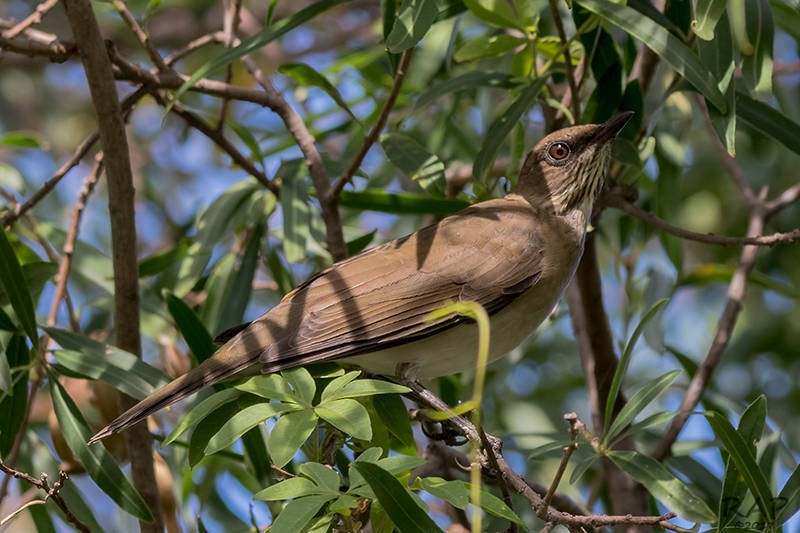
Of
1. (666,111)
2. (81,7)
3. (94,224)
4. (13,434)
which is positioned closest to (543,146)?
(666,111)

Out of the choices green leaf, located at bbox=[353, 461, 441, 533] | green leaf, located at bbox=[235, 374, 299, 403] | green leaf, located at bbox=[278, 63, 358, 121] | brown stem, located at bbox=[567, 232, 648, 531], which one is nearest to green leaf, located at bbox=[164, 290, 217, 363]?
green leaf, located at bbox=[235, 374, 299, 403]

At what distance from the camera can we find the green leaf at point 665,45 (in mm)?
3217

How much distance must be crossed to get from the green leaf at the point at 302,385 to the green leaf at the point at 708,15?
149 centimetres

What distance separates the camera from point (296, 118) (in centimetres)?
417

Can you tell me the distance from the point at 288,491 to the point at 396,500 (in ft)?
0.82

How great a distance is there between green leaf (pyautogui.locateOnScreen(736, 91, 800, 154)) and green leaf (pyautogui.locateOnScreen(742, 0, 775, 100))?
0.15 metres

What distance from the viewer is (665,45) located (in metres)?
3.24

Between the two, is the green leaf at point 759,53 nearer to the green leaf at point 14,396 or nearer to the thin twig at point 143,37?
the thin twig at point 143,37

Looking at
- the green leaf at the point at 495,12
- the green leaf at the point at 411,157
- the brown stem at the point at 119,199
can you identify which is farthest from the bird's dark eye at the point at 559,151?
the brown stem at the point at 119,199

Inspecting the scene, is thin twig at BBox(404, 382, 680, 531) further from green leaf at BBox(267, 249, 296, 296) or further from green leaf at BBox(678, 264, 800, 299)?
green leaf at BBox(678, 264, 800, 299)

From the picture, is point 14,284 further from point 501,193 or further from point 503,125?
point 501,193

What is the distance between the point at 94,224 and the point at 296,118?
10.2ft

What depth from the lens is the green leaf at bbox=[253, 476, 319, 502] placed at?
8.00ft

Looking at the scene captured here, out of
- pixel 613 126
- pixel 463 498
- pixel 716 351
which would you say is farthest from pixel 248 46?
pixel 716 351
